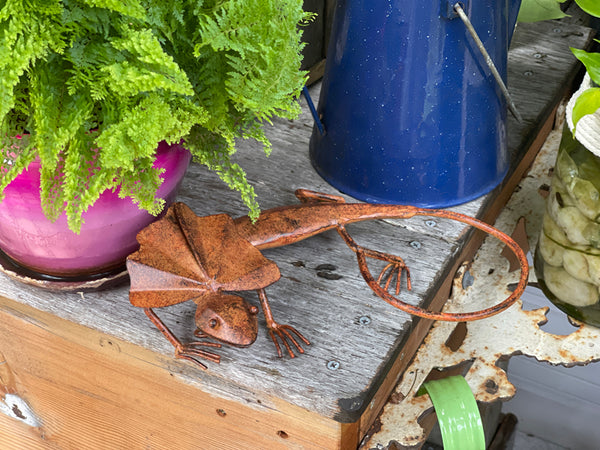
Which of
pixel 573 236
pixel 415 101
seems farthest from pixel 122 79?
pixel 573 236

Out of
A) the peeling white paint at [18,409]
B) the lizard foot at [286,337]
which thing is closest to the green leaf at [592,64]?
the lizard foot at [286,337]

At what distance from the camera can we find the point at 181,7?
40 cm

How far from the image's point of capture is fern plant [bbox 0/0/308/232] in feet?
1.18

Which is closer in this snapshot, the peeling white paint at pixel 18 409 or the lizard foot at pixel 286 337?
the lizard foot at pixel 286 337

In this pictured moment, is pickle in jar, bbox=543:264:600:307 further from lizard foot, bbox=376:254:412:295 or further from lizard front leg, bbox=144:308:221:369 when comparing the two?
lizard front leg, bbox=144:308:221:369

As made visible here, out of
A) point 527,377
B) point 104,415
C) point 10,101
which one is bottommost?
point 527,377

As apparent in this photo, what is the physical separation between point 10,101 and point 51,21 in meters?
0.05

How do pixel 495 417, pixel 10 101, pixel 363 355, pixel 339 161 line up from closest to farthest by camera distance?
pixel 10 101
pixel 363 355
pixel 339 161
pixel 495 417

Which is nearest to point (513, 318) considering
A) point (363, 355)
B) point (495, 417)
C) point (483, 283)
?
point (483, 283)

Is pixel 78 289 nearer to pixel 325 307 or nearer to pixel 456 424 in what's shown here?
pixel 325 307

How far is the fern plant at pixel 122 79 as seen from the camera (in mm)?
360

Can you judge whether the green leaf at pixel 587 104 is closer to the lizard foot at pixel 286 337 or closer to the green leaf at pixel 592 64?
the green leaf at pixel 592 64

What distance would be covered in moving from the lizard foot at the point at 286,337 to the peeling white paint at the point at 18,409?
0.28 meters

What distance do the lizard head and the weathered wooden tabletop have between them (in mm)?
47
